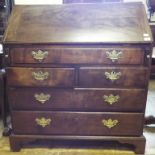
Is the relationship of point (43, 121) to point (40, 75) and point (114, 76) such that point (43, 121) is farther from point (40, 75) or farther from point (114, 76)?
point (114, 76)

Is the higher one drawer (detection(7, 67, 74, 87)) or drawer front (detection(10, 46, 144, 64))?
drawer front (detection(10, 46, 144, 64))

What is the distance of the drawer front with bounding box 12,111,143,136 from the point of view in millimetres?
2008

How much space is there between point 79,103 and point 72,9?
0.74 m

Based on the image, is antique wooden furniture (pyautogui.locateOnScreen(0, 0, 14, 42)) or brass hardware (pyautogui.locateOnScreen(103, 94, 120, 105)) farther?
antique wooden furniture (pyautogui.locateOnScreen(0, 0, 14, 42))

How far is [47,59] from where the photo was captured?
187 cm

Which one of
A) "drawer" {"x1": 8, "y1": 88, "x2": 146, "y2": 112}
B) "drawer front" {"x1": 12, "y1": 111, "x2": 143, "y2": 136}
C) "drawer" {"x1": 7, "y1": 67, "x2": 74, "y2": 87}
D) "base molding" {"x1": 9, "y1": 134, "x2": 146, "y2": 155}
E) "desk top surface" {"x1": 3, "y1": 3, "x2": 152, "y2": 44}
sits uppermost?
"desk top surface" {"x1": 3, "y1": 3, "x2": 152, "y2": 44}

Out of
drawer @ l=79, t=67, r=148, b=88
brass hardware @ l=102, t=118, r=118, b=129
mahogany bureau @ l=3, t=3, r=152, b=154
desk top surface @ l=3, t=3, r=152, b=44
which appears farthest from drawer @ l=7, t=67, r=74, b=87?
brass hardware @ l=102, t=118, r=118, b=129

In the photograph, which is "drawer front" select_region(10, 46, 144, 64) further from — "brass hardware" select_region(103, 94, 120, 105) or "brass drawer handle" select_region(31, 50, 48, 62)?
"brass hardware" select_region(103, 94, 120, 105)

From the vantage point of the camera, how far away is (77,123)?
80.1 inches

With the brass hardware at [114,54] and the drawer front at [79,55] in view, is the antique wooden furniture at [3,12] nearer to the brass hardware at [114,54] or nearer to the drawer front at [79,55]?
the drawer front at [79,55]

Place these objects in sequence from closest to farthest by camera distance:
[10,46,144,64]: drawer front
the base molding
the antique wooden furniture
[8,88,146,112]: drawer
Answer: [10,46,144,64]: drawer front < [8,88,146,112]: drawer < the base molding < the antique wooden furniture

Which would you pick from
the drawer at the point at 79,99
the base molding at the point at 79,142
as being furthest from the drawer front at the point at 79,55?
the base molding at the point at 79,142

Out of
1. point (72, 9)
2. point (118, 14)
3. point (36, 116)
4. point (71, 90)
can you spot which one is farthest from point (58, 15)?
point (36, 116)

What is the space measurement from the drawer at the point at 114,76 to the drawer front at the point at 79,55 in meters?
0.05
